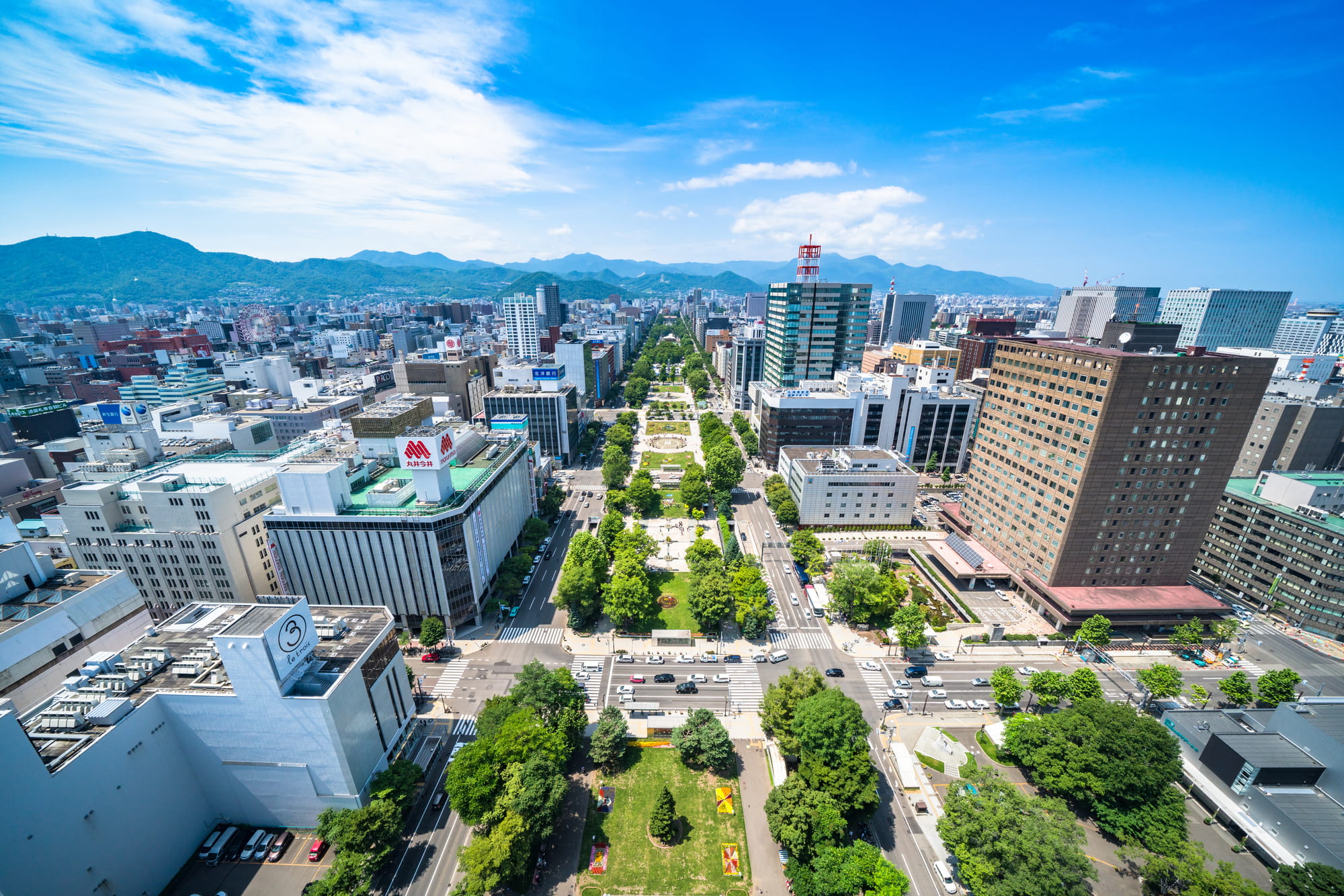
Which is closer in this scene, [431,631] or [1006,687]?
[1006,687]

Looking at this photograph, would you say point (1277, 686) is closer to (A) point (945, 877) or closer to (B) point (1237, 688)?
(B) point (1237, 688)

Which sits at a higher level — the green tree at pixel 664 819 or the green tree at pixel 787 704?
the green tree at pixel 787 704

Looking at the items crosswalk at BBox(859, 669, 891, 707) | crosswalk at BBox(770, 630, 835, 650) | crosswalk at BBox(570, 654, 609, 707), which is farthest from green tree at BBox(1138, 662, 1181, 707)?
crosswalk at BBox(570, 654, 609, 707)

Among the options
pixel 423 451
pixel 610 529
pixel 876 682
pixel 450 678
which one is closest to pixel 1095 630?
pixel 876 682

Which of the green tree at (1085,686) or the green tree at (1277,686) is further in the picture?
the green tree at (1277,686)

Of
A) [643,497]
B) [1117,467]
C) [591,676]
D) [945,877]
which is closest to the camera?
[945,877]

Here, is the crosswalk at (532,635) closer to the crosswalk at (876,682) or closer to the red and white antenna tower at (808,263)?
the crosswalk at (876,682)

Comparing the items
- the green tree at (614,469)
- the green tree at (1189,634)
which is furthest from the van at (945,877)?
the green tree at (614,469)

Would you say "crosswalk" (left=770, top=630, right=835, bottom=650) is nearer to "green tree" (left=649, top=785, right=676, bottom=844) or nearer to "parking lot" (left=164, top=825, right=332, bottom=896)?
"green tree" (left=649, top=785, right=676, bottom=844)
